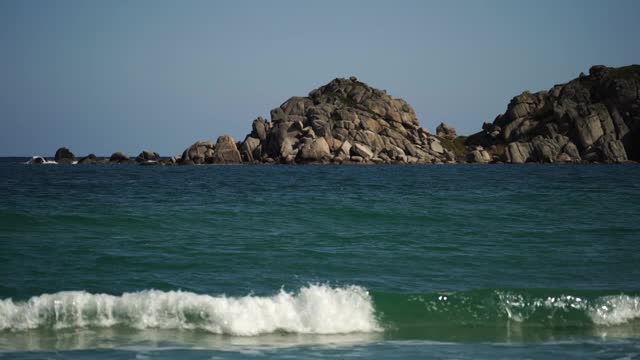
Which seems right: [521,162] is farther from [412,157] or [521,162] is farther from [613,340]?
[613,340]

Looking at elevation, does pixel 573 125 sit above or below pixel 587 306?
above

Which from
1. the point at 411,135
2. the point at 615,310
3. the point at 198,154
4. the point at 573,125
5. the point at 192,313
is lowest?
the point at 192,313

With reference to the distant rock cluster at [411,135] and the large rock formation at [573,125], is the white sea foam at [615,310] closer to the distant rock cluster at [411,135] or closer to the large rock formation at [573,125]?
the distant rock cluster at [411,135]

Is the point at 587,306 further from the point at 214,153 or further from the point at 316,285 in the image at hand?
the point at 214,153

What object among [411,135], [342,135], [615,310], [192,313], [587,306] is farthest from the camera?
[411,135]

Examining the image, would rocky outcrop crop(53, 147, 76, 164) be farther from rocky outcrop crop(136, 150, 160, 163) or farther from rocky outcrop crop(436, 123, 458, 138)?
rocky outcrop crop(436, 123, 458, 138)

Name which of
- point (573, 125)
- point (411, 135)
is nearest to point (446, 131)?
point (411, 135)

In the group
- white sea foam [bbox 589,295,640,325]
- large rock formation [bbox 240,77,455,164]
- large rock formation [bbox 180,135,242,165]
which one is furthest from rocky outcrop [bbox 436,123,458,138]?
white sea foam [bbox 589,295,640,325]

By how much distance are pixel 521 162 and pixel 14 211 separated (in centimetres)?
12962

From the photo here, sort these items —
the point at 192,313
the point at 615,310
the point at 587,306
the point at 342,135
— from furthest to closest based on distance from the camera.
Answer: the point at 342,135 < the point at 587,306 < the point at 615,310 < the point at 192,313

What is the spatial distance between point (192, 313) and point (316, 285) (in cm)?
370

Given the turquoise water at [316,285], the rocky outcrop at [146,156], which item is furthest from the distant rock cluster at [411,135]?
the turquoise water at [316,285]

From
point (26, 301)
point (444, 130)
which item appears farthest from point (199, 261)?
point (444, 130)

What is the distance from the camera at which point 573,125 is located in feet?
516
